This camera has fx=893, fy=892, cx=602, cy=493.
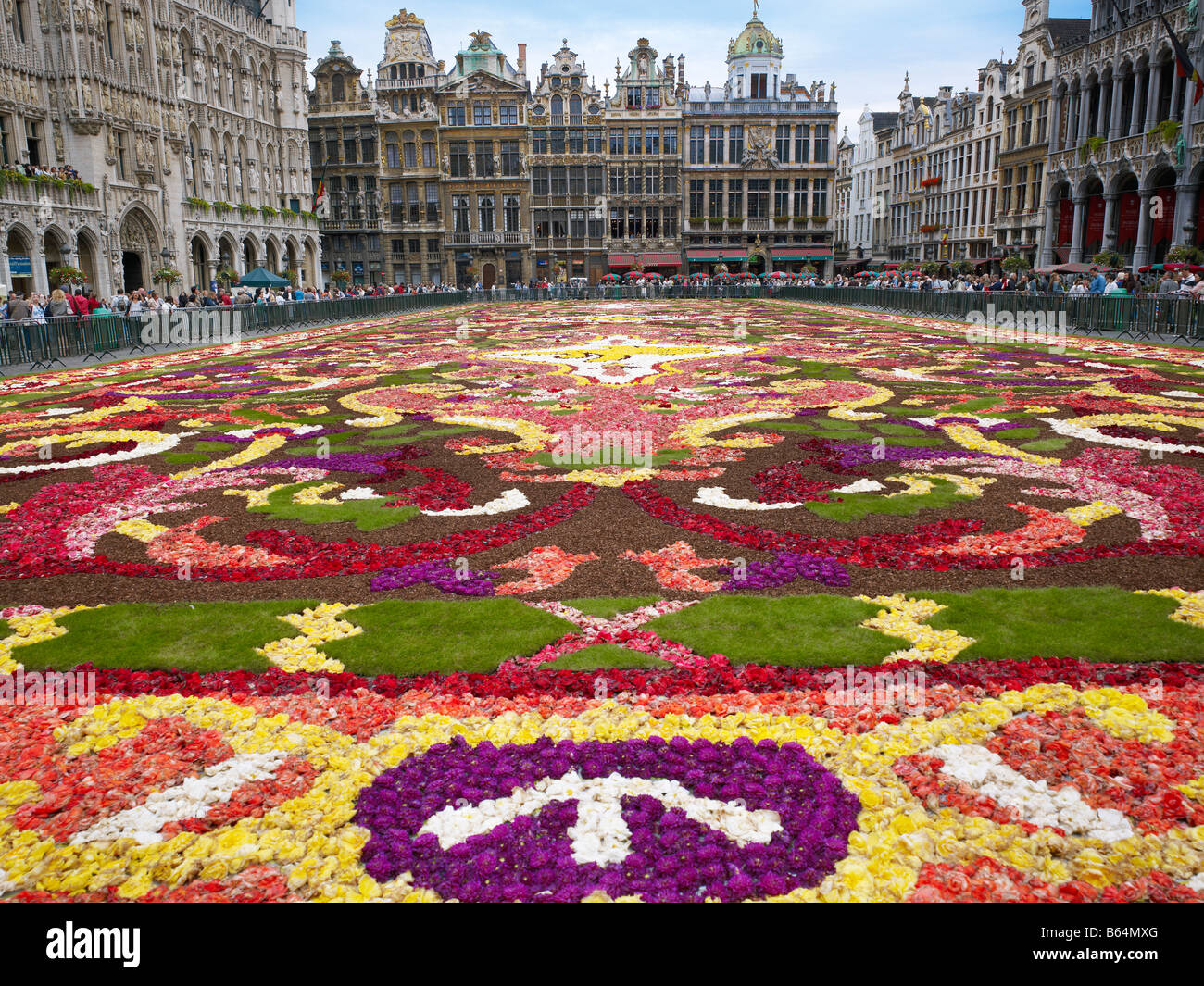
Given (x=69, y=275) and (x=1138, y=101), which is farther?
(x=1138, y=101)

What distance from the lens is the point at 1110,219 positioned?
4081 cm

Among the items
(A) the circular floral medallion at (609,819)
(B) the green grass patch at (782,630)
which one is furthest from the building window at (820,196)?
(A) the circular floral medallion at (609,819)

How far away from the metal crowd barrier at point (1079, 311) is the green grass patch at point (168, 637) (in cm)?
2086

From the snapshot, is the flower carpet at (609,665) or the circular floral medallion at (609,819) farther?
the flower carpet at (609,665)

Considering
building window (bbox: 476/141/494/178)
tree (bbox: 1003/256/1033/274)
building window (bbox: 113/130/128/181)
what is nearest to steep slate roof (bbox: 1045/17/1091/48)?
tree (bbox: 1003/256/1033/274)

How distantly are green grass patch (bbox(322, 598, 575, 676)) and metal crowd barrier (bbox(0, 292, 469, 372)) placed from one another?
683 inches

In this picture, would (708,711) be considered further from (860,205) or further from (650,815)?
(860,205)

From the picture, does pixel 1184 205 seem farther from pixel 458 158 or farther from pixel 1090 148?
pixel 458 158

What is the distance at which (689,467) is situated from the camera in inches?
347

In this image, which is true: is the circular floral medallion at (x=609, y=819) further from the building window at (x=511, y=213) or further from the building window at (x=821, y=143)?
the building window at (x=821, y=143)

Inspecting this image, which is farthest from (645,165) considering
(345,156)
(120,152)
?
(120,152)

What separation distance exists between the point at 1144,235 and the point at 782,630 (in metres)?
41.5

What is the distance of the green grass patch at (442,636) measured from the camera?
4.65 metres
